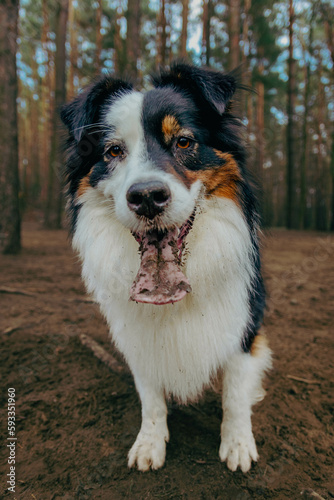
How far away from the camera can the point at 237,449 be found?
1850 mm

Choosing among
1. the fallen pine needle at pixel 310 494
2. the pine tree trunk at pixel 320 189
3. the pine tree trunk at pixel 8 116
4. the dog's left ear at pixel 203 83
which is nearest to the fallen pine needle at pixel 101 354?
the fallen pine needle at pixel 310 494

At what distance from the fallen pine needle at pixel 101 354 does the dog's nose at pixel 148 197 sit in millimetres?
1571

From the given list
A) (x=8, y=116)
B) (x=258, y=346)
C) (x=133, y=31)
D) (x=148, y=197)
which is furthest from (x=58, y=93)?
(x=258, y=346)

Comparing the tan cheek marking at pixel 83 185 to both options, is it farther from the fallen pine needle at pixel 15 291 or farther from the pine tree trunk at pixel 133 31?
the pine tree trunk at pixel 133 31

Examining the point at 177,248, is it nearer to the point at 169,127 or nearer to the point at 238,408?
the point at 169,127

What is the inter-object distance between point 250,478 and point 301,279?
4085 mm

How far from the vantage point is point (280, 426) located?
2.11 metres

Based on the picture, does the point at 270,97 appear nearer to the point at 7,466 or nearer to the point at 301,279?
the point at 301,279

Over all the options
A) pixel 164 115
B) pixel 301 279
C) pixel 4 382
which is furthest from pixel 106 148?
pixel 301 279

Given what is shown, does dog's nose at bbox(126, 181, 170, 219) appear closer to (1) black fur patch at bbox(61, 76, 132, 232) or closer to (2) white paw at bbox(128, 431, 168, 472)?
(1) black fur patch at bbox(61, 76, 132, 232)

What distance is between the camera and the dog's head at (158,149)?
5.47ft

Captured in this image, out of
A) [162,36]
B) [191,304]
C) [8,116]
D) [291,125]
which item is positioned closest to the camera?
[191,304]

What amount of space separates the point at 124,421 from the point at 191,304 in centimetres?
100

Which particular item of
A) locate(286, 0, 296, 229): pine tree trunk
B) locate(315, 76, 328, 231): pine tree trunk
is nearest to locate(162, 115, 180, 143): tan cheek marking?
locate(286, 0, 296, 229): pine tree trunk
